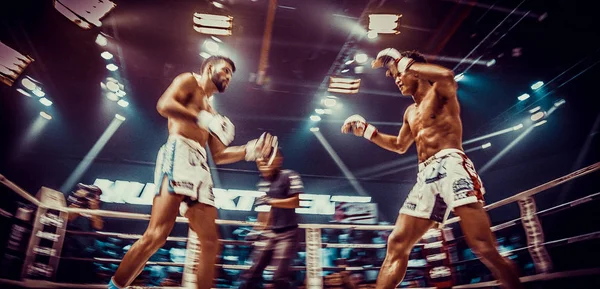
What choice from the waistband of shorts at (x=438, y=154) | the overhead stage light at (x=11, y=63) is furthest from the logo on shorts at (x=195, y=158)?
the overhead stage light at (x=11, y=63)

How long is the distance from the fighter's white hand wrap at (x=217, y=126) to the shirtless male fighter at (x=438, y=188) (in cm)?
131

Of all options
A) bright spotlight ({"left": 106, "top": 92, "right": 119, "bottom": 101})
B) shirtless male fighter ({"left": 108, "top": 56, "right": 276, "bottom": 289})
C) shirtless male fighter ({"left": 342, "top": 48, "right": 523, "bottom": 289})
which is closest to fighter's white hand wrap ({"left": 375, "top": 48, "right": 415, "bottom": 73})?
shirtless male fighter ({"left": 342, "top": 48, "right": 523, "bottom": 289})

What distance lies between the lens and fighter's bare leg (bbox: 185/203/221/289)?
7.13 feet

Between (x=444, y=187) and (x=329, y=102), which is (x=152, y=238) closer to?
(x=444, y=187)

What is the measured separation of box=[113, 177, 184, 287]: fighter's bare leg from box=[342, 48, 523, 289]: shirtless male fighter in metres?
1.43

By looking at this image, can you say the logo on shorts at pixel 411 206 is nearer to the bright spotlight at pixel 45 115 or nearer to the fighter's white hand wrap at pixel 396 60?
the fighter's white hand wrap at pixel 396 60

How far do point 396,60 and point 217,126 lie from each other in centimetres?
145

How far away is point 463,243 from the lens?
9.25 meters

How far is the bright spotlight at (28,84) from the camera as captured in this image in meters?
7.77

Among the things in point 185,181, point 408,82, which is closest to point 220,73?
point 185,181

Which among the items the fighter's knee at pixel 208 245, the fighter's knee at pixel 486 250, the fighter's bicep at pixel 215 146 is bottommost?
the fighter's knee at pixel 486 250

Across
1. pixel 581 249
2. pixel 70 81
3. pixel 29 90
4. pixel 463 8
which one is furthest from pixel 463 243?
pixel 29 90

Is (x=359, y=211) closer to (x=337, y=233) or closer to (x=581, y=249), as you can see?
(x=337, y=233)

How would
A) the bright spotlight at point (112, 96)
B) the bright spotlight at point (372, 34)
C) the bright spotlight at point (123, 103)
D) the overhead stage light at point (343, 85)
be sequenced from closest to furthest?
the bright spotlight at point (372, 34)
the overhead stage light at point (343, 85)
the bright spotlight at point (112, 96)
the bright spotlight at point (123, 103)
